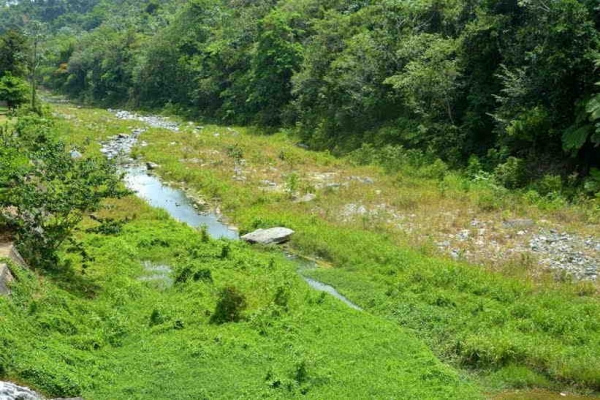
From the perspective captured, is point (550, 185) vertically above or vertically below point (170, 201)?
above

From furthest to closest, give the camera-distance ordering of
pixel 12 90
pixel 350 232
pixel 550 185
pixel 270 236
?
pixel 12 90, pixel 550 185, pixel 270 236, pixel 350 232

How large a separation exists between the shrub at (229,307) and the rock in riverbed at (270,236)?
6933mm

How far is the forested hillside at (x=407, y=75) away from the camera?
82.0ft

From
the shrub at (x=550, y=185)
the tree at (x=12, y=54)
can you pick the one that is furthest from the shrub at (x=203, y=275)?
the tree at (x=12, y=54)

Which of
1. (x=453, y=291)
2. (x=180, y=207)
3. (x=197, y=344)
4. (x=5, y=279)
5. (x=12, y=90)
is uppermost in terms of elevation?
(x=12, y=90)

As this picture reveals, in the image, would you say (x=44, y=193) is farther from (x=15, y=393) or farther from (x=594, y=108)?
(x=594, y=108)

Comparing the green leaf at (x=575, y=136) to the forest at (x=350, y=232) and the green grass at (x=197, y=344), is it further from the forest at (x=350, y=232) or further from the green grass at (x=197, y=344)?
the green grass at (x=197, y=344)

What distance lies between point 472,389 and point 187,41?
63927mm

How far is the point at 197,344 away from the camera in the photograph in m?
13.5

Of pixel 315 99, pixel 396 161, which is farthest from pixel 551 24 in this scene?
pixel 315 99

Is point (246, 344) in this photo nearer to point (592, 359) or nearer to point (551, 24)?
point (592, 359)

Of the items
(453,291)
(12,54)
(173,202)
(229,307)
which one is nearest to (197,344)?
(229,307)

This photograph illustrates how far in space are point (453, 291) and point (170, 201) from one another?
17715 millimetres

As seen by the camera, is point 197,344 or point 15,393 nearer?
point 15,393
